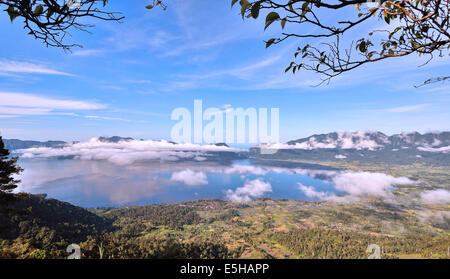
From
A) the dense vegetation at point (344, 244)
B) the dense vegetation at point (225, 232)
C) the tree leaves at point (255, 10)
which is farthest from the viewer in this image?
the dense vegetation at point (344, 244)

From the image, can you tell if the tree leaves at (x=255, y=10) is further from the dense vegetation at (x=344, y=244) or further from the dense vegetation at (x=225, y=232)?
the dense vegetation at (x=344, y=244)

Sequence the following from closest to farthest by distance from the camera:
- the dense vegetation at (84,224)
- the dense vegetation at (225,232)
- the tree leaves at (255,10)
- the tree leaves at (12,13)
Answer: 1. the tree leaves at (255,10)
2. the tree leaves at (12,13)
3. the dense vegetation at (84,224)
4. the dense vegetation at (225,232)

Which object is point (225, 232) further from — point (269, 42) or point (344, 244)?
point (269, 42)

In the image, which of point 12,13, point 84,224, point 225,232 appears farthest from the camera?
point 225,232

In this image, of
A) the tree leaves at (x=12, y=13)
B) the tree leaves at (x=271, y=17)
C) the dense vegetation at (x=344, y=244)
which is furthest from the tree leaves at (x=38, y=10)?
the dense vegetation at (x=344, y=244)

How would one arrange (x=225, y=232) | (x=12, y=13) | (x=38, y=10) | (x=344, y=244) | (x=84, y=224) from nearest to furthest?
(x=12, y=13)
(x=38, y=10)
(x=344, y=244)
(x=84, y=224)
(x=225, y=232)

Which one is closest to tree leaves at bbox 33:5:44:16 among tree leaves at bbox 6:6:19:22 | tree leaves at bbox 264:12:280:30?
tree leaves at bbox 6:6:19:22

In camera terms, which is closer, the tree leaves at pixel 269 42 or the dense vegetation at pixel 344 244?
the tree leaves at pixel 269 42

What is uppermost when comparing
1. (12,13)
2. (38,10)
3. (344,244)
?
(38,10)

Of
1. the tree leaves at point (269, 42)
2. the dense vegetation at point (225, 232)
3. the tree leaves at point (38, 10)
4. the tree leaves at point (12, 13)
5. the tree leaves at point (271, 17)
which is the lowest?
the dense vegetation at point (225, 232)

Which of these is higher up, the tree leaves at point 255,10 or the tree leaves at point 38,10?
the tree leaves at point 38,10

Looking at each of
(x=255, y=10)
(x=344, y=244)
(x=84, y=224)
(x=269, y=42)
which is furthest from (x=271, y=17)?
(x=84, y=224)
